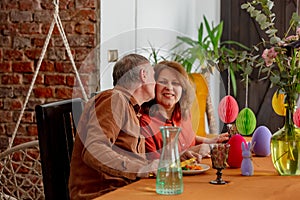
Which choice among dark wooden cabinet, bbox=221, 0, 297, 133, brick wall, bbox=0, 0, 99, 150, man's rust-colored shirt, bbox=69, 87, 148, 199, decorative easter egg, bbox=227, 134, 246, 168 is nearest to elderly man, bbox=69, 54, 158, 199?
man's rust-colored shirt, bbox=69, 87, 148, 199

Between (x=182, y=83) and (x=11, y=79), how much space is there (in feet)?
6.16

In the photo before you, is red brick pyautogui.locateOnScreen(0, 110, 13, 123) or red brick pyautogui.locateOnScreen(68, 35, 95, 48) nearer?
red brick pyautogui.locateOnScreen(68, 35, 95, 48)

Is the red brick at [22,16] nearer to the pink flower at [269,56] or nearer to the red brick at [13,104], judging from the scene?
the red brick at [13,104]

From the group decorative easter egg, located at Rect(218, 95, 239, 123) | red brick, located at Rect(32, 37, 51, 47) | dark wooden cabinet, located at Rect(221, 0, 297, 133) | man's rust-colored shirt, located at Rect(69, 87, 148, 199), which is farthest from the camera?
dark wooden cabinet, located at Rect(221, 0, 297, 133)

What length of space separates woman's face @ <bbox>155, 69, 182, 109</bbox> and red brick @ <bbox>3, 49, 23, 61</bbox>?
1.82 meters

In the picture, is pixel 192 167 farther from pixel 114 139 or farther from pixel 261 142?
pixel 261 142

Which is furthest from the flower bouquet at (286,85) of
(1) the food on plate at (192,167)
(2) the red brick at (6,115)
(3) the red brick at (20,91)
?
(2) the red brick at (6,115)

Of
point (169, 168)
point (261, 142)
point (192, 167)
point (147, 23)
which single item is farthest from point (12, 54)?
point (169, 168)

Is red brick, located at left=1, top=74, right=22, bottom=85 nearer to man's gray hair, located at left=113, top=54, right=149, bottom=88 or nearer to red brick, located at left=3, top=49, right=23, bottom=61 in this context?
red brick, located at left=3, top=49, right=23, bottom=61

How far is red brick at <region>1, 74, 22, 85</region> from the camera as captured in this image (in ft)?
14.5

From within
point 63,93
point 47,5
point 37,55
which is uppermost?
point 47,5

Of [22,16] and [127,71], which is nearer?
[127,71]

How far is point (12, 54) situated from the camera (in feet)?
14.5

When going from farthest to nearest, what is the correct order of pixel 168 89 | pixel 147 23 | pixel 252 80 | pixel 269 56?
pixel 252 80 < pixel 147 23 < pixel 168 89 < pixel 269 56
